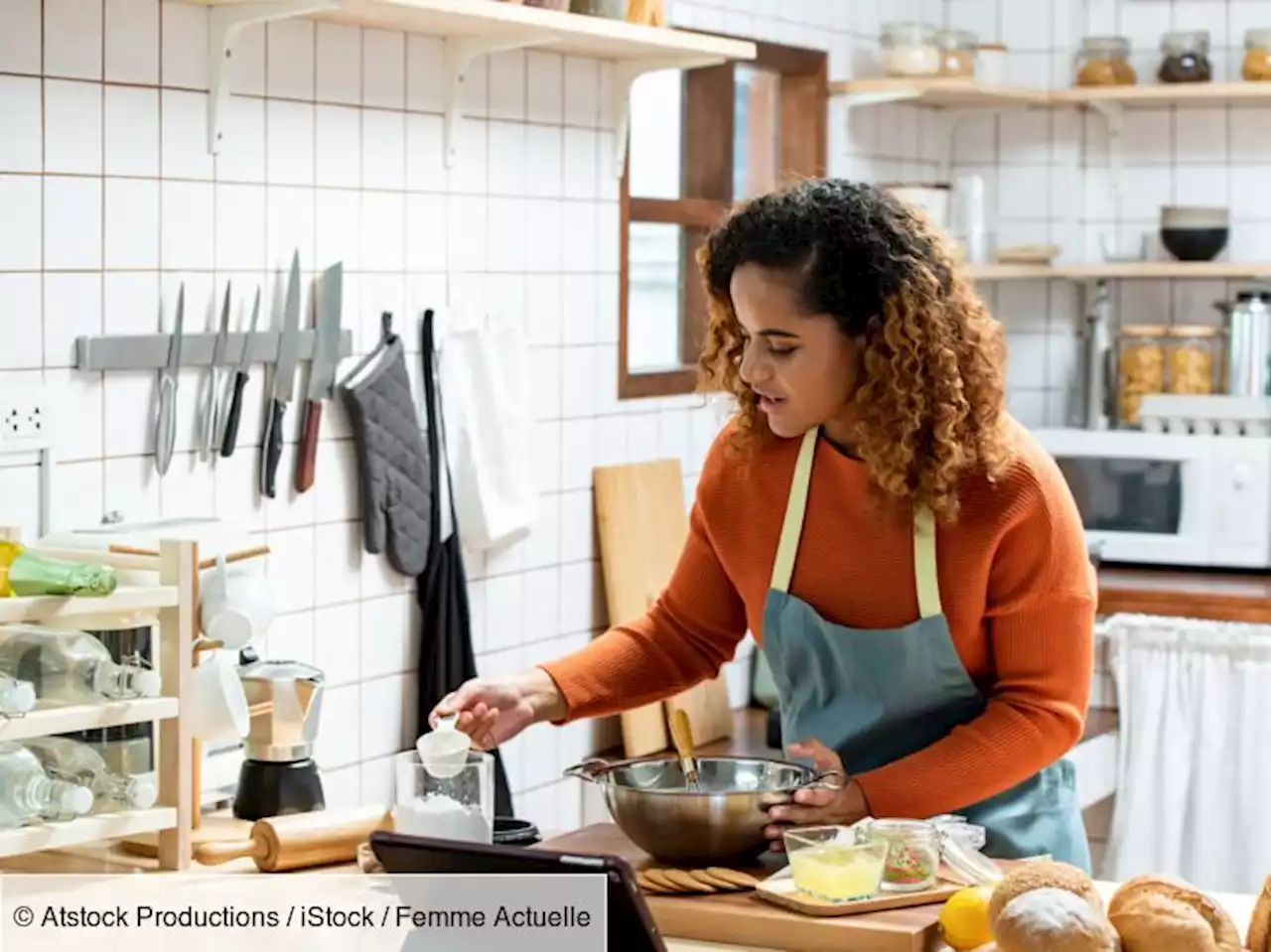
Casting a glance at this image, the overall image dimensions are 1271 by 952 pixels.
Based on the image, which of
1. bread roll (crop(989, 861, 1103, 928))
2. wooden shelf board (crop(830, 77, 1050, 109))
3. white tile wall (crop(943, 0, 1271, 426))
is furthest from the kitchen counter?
white tile wall (crop(943, 0, 1271, 426))

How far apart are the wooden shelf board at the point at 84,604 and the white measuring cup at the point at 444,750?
39 centimetres

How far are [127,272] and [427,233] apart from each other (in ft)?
2.30

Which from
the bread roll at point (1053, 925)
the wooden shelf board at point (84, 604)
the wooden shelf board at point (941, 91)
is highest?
the wooden shelf board at point (941, 91)

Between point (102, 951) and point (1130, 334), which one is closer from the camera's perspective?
point (102, 951)

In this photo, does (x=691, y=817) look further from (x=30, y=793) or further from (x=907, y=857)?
(x=30, y=793)

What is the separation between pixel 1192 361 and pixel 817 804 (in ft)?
9.97

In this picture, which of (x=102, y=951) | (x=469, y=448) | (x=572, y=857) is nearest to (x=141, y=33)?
(x=469, y=448)

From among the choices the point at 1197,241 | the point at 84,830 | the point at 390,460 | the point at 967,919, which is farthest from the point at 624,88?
the point at 967,919

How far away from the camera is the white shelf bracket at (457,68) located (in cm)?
343

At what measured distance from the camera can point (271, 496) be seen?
3.18 metres

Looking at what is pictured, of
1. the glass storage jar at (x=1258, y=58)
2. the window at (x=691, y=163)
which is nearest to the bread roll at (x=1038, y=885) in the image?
the window at (x=691, y=163)

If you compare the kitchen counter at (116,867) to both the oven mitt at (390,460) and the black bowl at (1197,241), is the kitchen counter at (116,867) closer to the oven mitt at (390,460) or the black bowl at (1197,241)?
the oven mitt at (390,460)

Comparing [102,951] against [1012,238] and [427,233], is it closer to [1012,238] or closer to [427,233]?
[427,233]

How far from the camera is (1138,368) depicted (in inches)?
202
